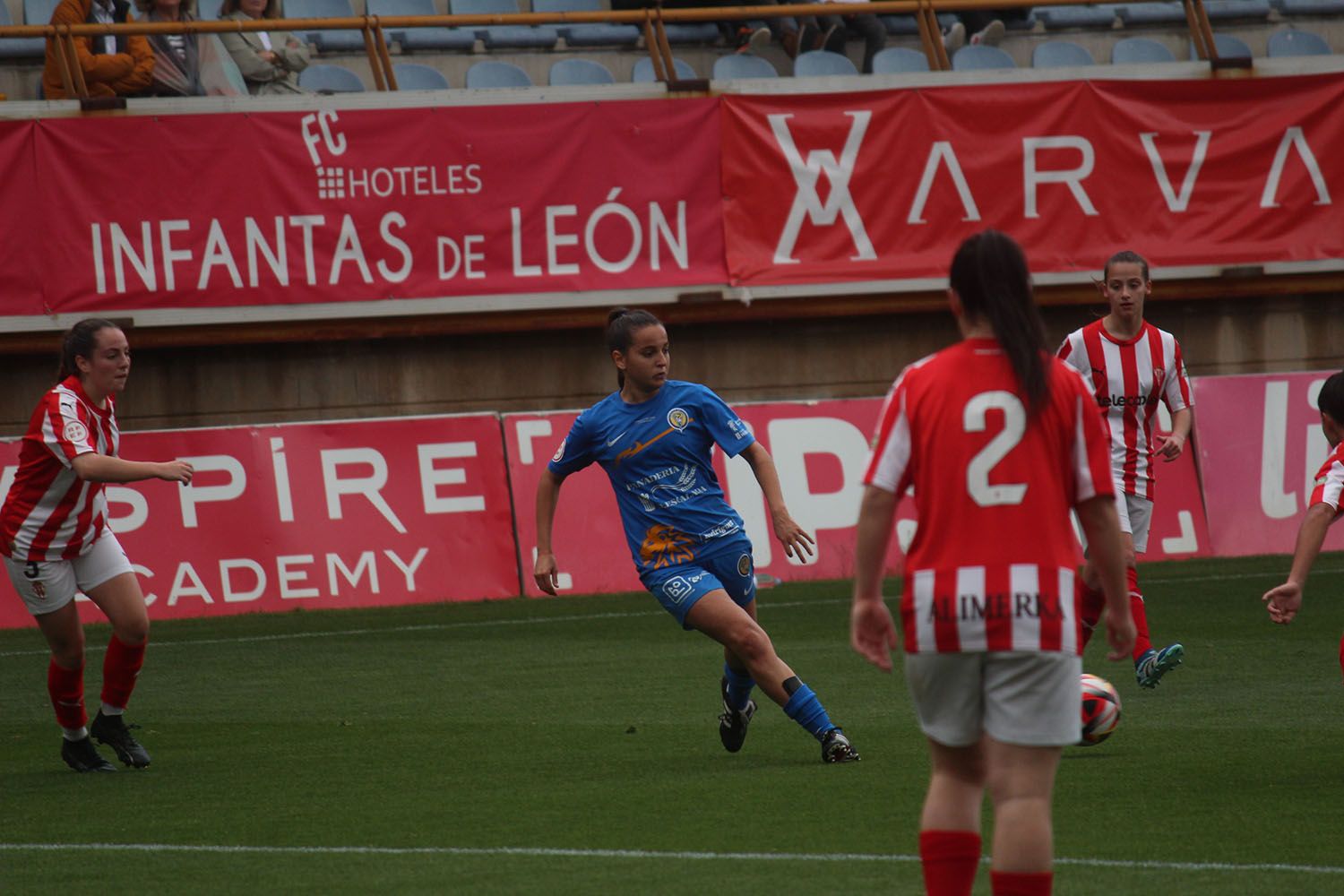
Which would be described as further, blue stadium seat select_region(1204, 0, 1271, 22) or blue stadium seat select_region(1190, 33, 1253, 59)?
blue stadium seat select_region(1204, 0, 1271, 22)

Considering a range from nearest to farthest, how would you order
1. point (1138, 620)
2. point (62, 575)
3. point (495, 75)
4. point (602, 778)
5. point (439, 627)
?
point (602, 778)
point (62, 575)
point (1138, 620)
point (439, 627)
point (495, 75)

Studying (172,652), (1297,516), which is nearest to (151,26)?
(172,652)

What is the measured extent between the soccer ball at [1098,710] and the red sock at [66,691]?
4.42 metres

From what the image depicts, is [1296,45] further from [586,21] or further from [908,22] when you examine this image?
[586,21]

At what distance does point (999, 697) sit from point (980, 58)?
1607cm

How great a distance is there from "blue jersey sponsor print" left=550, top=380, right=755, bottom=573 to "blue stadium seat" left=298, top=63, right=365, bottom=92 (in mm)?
10582

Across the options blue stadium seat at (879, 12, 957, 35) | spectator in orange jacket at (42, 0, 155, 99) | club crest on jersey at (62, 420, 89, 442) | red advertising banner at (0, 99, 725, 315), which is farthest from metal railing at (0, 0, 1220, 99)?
club crest on jersey at (62, 420, 89, 442)

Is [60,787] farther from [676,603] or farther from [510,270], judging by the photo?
[510,270]

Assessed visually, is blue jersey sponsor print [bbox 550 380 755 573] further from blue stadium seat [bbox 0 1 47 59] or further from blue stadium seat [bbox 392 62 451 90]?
blue stadium seat [bbox 0 1 47 59]

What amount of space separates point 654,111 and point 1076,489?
13416 mm

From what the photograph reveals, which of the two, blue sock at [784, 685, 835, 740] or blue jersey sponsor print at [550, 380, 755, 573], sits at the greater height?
blue jersey sponsor print at [550, 380, 755, 573]

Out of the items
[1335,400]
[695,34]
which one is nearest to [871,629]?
[1335,400]

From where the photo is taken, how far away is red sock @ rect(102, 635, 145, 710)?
29.0 feet

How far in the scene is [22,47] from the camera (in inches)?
698
